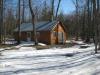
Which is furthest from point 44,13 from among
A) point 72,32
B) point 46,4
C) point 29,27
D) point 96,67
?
point 96,67

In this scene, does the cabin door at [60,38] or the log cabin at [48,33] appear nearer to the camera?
Answer: the log cabin at [48,33]

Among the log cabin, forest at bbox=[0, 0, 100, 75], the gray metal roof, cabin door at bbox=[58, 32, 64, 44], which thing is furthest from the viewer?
cabin door at bbox=[58, 32, 64, 44]

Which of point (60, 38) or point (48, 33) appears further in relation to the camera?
point (60, 38)

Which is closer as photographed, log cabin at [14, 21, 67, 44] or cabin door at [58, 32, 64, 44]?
log cabin at [14, 21, 67, 44]

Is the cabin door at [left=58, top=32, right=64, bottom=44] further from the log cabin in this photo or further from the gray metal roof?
the gray metal roof

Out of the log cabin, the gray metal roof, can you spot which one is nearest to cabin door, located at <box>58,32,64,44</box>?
the log cabin

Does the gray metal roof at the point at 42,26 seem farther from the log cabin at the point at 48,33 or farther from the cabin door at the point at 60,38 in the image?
the cabin door at the point at 60,38

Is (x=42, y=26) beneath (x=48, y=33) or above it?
above

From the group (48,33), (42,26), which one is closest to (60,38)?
(48,33)

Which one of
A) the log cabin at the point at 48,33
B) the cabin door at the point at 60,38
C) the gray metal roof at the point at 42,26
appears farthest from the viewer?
the cabin door at the point at 60,38

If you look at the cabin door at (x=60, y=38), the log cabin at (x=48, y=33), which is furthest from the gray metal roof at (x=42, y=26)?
the cabin door at (x=60, y=38)

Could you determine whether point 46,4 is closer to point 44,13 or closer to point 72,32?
point 44,13

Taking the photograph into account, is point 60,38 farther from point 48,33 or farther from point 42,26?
point 42,26

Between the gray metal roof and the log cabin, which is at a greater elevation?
the gray metal roof
